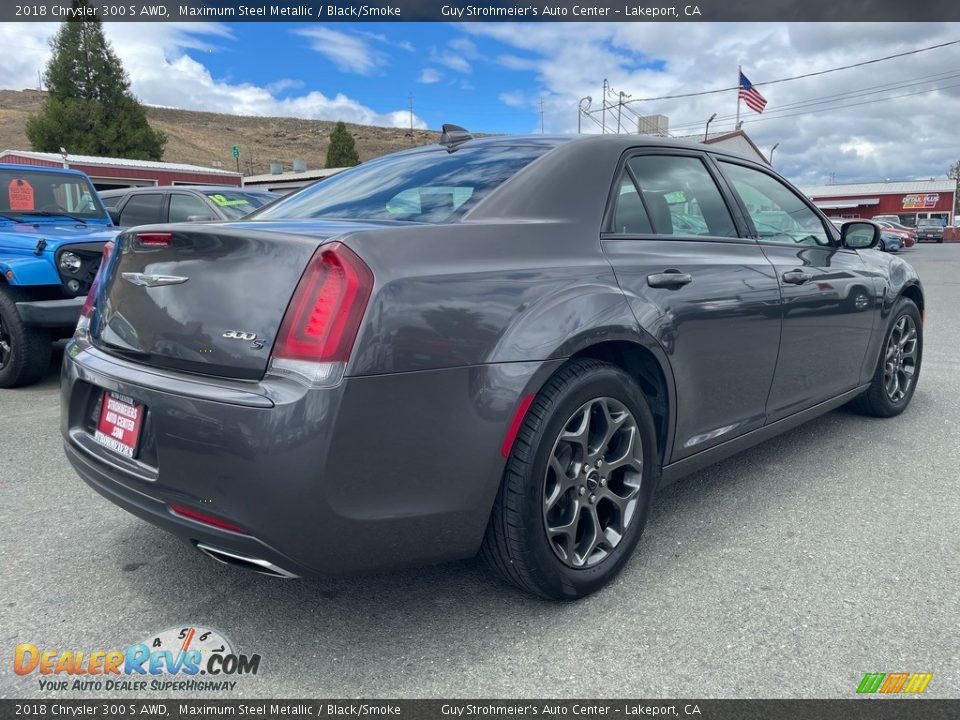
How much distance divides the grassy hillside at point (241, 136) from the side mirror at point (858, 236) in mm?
78480

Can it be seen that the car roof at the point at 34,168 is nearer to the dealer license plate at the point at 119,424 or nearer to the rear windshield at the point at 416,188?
the rear windshield at the point at 416,188

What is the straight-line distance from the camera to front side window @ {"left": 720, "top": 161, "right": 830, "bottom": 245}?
3420mm

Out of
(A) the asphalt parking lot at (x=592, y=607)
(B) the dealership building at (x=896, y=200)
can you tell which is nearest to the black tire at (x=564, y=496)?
(A) the asphalt parking lot at (x=592, y=607)

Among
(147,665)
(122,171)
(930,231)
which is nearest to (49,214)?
(147,665)

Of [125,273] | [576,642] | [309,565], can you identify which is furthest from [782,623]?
[125,273]

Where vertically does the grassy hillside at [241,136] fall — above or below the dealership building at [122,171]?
above

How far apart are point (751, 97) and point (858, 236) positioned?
100.0 feet

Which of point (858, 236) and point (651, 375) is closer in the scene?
point (651, 375)

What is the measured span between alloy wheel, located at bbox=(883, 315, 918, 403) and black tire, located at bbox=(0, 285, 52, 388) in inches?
226

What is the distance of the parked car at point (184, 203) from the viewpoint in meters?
8.27

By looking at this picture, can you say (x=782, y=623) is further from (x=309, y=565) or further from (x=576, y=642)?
(x=309, y=565)

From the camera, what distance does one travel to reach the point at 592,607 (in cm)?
240

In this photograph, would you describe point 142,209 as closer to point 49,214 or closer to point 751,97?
point 49,214

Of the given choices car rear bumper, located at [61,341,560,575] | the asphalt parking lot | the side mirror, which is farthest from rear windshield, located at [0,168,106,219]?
the side mirror
